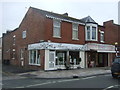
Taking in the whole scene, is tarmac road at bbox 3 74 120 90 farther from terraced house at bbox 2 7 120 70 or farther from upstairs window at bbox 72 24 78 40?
upstairs window at bbox 72 24 78 40

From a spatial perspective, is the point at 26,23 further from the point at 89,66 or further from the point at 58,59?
the point at 89,66

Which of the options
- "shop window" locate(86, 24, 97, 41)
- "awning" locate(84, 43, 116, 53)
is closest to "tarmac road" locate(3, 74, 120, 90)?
"awning" locate(84, 43, 116, 53)

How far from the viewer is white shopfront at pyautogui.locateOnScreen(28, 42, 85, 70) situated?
66.9 feet

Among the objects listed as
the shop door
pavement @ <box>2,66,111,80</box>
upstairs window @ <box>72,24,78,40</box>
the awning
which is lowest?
pavement @ <box>2,66,111,80</box>

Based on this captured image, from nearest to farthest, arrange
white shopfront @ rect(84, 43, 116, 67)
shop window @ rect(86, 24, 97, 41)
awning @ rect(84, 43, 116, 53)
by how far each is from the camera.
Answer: awning @ rect(84, 43, 116, 53) → white shopfront @ rect(84, 43, 116, 67) → shop window @ rect(86, 24, 97, 41)

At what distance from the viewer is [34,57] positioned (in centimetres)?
2278

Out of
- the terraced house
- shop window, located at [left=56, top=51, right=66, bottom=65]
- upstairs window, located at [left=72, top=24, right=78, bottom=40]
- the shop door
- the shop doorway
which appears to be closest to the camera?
the shop door

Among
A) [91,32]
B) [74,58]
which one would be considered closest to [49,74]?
[74,58]

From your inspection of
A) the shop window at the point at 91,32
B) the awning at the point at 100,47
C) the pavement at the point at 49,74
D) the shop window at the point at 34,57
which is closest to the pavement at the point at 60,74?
the pavement at the point at 49,74

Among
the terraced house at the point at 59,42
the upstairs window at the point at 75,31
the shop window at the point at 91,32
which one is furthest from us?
the shop window at the point at 91,32

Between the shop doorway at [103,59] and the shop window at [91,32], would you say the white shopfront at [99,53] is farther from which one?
the shop window at [91,32]

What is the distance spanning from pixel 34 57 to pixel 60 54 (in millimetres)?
3524

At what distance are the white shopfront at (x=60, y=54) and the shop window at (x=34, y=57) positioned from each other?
58 centimetres

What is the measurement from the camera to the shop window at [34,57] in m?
21.9
